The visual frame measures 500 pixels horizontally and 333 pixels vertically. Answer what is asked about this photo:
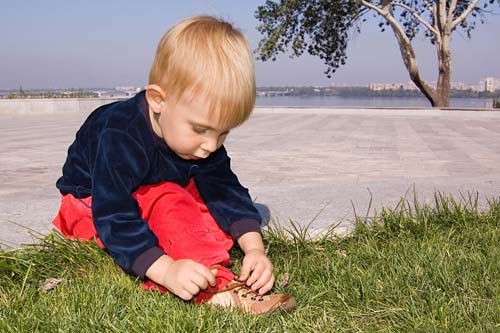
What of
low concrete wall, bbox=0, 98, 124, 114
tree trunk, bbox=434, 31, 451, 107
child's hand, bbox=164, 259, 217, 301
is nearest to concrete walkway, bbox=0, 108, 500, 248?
child's hand, bbox=164, 259, 217, 301

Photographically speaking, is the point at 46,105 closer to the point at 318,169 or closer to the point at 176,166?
the point at 318,169

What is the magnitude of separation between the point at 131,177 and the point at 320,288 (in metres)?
0.81

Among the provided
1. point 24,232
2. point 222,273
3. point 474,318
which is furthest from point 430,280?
point 24,232

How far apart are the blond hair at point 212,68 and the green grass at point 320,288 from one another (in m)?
0.68

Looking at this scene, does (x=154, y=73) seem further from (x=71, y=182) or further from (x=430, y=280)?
(x=430, y=280)

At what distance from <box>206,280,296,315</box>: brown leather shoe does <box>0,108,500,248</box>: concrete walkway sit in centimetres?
90

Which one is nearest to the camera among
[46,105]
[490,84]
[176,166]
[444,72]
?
[176,166]

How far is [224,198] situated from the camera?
238cm

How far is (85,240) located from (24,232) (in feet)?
1.80

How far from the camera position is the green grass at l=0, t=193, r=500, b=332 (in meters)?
1.69

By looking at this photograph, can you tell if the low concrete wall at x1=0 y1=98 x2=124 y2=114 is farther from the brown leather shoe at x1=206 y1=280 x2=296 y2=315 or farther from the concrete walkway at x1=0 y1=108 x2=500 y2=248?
the brown leather shoe at x1=206 y1=280 x2=296 y2=315

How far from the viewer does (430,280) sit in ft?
6.59

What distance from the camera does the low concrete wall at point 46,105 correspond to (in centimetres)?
1714

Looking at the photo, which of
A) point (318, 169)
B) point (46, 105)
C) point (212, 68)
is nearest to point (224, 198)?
point (212, 68)
